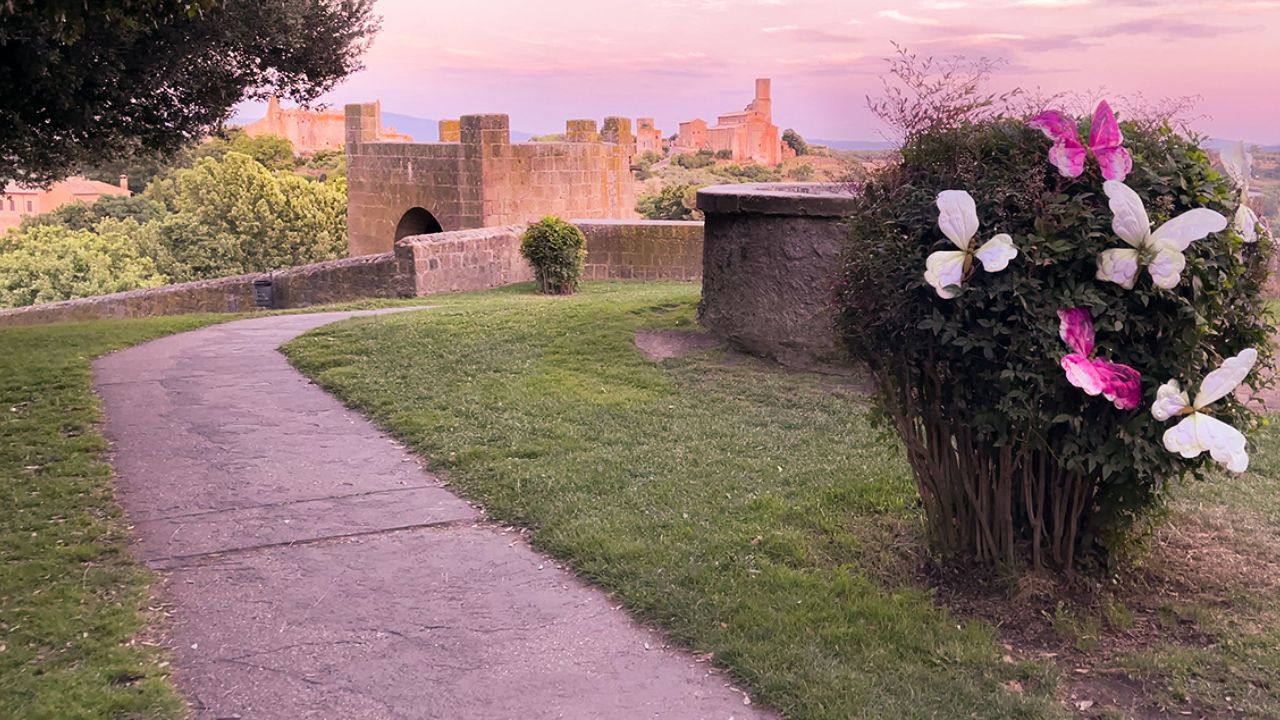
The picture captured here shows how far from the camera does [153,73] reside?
8.12 m

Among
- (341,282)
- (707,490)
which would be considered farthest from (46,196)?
(707,490)

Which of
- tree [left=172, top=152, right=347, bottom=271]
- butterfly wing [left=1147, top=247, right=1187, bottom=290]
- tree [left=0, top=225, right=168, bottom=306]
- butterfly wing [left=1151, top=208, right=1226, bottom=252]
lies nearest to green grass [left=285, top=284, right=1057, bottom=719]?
butterfly wing [left=1147, top=247, right=1187, bottom=290]

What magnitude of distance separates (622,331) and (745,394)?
1965 mm

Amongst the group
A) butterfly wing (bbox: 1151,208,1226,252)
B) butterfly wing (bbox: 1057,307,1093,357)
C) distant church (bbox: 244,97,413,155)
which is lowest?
butterfly wing (bbox: 1057,307,1093,357)

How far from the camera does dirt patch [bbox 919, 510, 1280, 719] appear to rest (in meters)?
3.32

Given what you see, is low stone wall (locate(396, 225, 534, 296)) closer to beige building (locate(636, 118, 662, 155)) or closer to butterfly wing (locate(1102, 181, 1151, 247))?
butterfly wing (locate(1102, 181, 1151, 247))

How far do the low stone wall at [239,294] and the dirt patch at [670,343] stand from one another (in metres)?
7.68

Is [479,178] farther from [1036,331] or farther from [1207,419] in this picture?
[1207,419]

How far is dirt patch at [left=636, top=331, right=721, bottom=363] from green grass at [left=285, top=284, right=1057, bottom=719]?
0.48 ft

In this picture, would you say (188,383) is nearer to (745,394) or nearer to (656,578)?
(745,394)

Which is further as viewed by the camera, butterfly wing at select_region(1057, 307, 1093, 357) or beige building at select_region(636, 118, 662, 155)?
beige building at select_region(636, 118, 662, 155)

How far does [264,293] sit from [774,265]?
1117cm

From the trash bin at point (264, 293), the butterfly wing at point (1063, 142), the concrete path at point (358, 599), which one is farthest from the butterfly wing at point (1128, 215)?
the trash bin at point (264, 293)

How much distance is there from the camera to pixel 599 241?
1769cm
